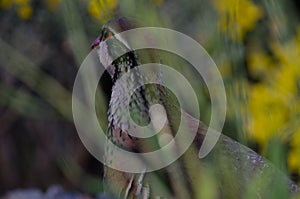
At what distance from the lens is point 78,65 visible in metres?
1.64

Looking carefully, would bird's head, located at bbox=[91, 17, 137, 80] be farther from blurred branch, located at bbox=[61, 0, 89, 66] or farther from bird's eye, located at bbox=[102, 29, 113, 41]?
blurred branch, located at bbox=[61, 0, 89, 66]

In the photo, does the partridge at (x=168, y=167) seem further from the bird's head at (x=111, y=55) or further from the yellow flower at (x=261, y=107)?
the yellow flower at (x=261, y=107)

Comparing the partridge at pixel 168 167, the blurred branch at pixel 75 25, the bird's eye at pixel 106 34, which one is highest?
the bird's eye at pixel 106 34

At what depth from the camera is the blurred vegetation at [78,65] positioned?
1.08 meters

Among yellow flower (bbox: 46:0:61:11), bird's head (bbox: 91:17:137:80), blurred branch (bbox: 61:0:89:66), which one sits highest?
yellow flower (bbox: 46:0:61:11)

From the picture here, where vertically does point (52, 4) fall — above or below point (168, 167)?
above

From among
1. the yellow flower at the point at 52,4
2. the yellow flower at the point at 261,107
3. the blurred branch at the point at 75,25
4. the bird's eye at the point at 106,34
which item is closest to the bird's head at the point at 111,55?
the bird's eye at the point at 106,34

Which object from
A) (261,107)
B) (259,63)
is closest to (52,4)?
(259,63)

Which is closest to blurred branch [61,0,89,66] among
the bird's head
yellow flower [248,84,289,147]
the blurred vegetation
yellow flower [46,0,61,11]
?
the blurred vegetation

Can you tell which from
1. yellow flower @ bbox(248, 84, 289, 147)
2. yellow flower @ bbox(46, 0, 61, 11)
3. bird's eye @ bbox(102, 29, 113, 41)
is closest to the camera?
bird's eye @ bbox(102, 29, 113, 41)

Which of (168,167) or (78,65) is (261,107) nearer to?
(78,65)

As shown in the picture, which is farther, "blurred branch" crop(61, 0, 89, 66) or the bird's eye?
the bird's eye

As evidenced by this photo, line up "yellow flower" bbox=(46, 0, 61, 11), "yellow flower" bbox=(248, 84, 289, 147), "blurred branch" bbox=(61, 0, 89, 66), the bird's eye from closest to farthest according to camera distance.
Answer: "blurred branch" bbox=(61, 0, 89, 66) < the bird's eye < "yellow flower" bbox=(248, 84, 289, 147) < "yellow flower" bbox=(46, 0, 61, 11)

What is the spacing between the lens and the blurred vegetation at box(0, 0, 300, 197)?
1076mm
